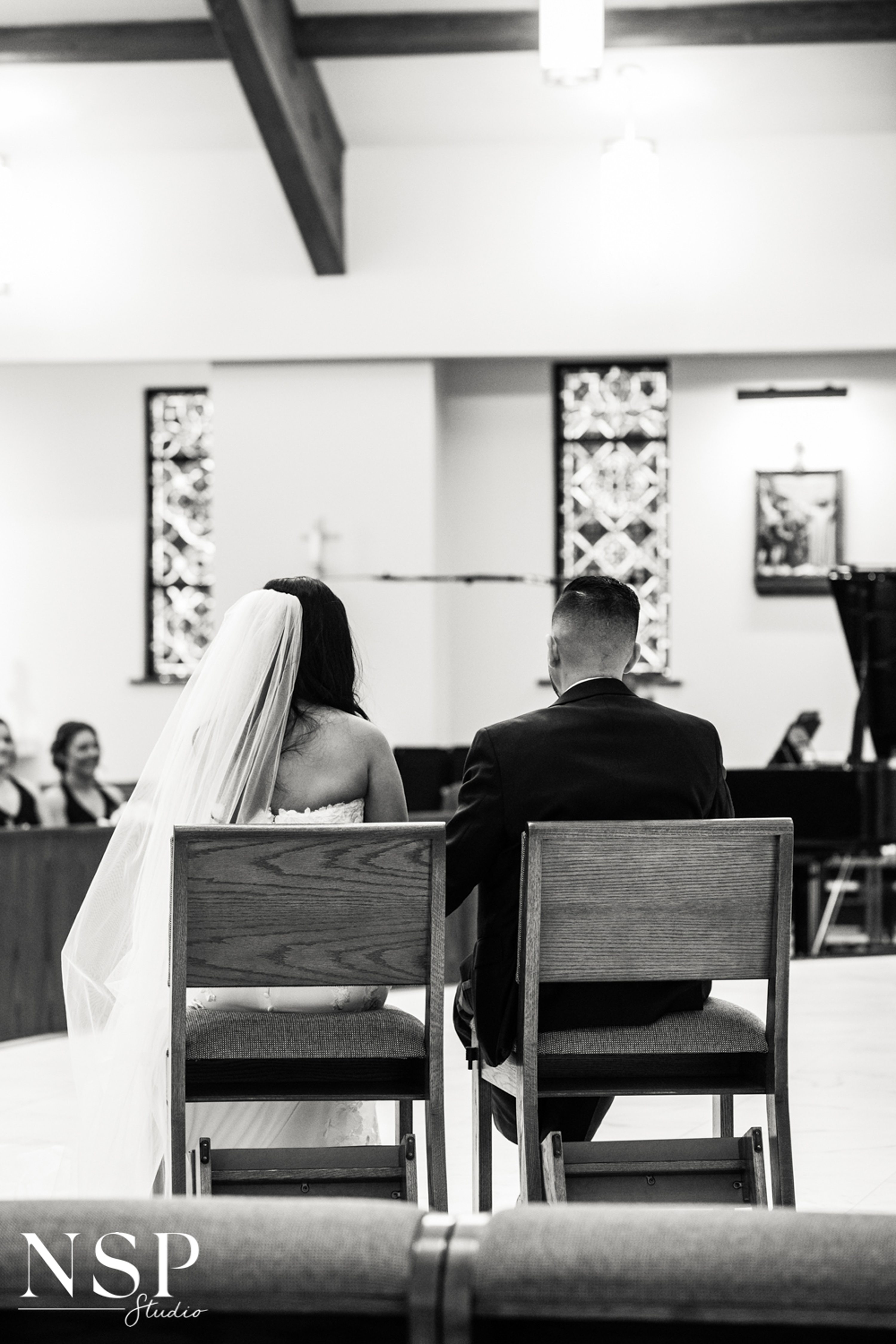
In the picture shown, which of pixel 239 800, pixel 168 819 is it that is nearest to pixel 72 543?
pixel 168 819

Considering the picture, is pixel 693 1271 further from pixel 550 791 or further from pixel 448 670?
pixel 448 670

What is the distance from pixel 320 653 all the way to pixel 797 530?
24.7 feet

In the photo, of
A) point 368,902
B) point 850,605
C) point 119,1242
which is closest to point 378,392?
point 850,605

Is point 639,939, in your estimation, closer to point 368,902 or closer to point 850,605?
point 368,902

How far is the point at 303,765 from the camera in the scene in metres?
3.00

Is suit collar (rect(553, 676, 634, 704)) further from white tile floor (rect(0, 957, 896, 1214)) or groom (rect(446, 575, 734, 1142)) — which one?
white tile floor (rect(0, 957, 896, 1214))

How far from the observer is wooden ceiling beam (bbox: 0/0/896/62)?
834 cm

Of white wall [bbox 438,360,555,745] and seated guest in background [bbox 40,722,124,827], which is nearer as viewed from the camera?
seated guest in background [bbox 40,722,124,827]

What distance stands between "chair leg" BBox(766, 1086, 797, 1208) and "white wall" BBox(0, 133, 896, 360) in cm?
751

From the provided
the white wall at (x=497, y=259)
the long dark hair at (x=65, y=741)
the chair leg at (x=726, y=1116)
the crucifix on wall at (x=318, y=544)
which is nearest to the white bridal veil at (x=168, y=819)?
the chair leg at (x=726, y=1116)

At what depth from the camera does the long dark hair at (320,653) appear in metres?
3.05

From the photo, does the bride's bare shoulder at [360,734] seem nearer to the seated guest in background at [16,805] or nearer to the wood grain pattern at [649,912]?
the wood grain pattern at [649,912]

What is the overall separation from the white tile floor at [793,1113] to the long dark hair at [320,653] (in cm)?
108

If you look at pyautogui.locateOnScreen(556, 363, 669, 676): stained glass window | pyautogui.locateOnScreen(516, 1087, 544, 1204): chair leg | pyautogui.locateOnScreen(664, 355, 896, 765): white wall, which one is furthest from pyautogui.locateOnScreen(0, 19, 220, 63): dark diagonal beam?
pyautogui.locateOnScreen(516, 1087, 544, 1204): chair leg
